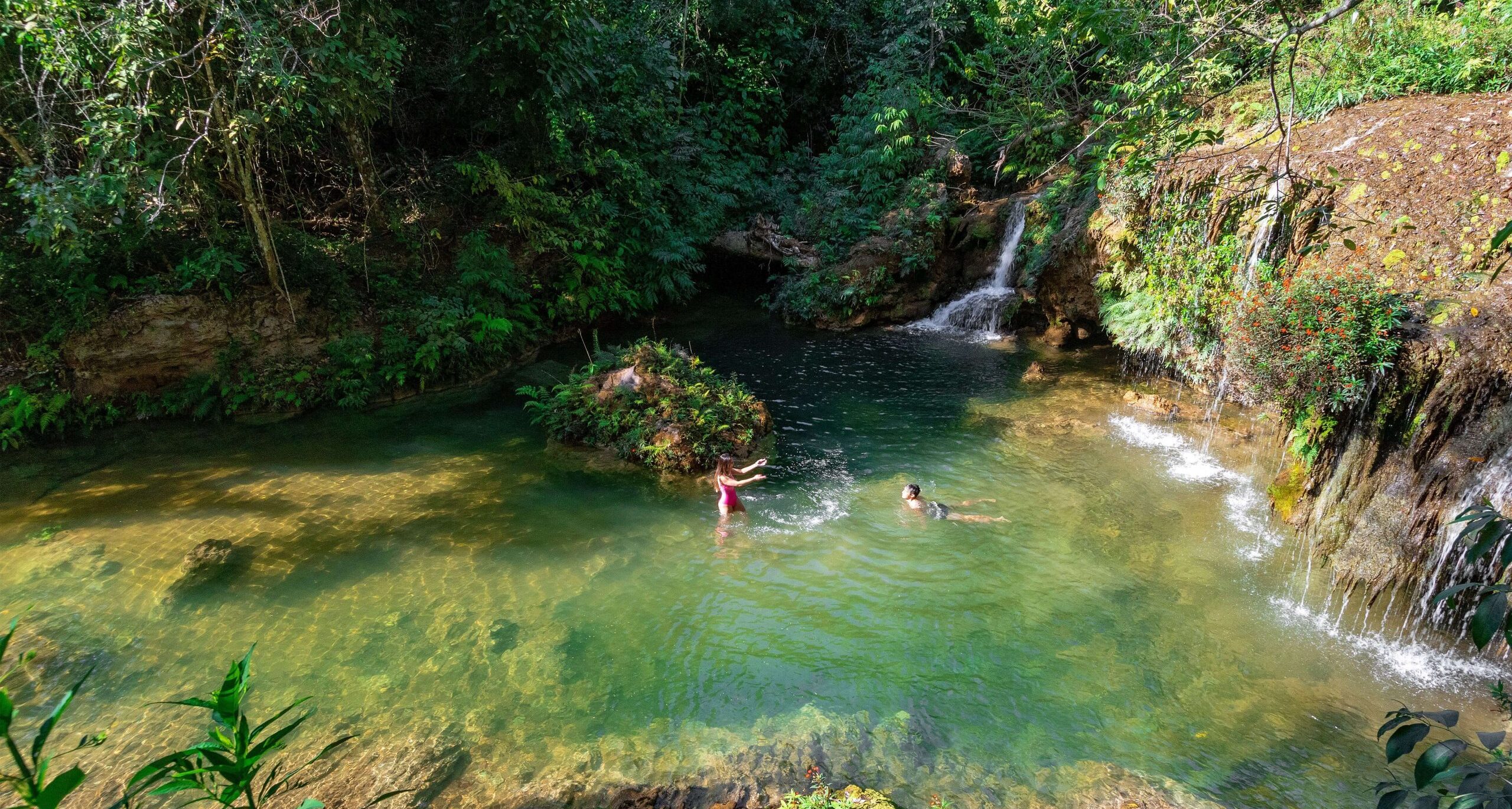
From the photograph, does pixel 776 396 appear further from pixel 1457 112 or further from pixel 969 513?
pixel 1457 112

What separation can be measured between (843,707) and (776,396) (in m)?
6.98

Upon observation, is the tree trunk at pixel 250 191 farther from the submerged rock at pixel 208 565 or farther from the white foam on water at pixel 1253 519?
the white foam on water at pixel 1253 519

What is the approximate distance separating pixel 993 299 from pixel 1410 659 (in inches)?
406

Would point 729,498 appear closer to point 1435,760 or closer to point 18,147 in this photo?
point 1435,760

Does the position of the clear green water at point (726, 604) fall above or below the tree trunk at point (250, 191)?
below

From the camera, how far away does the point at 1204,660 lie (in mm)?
5730

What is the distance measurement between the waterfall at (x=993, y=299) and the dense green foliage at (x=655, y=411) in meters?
6.78

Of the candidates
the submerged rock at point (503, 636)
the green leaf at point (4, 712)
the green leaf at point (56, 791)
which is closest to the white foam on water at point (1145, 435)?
the submerged rock at point (503, 636)

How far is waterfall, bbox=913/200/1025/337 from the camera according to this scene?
14875 millimetres

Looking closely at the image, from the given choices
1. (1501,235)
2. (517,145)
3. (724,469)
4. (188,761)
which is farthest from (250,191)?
(1501,235)

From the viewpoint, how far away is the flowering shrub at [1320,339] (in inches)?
249

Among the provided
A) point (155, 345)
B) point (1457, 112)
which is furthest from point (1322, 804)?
point (155, 345)

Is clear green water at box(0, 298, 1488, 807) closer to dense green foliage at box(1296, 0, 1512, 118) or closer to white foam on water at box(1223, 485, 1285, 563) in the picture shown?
white foam on water at box(1223, 485, 1285, 563)

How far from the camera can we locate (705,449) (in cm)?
910
